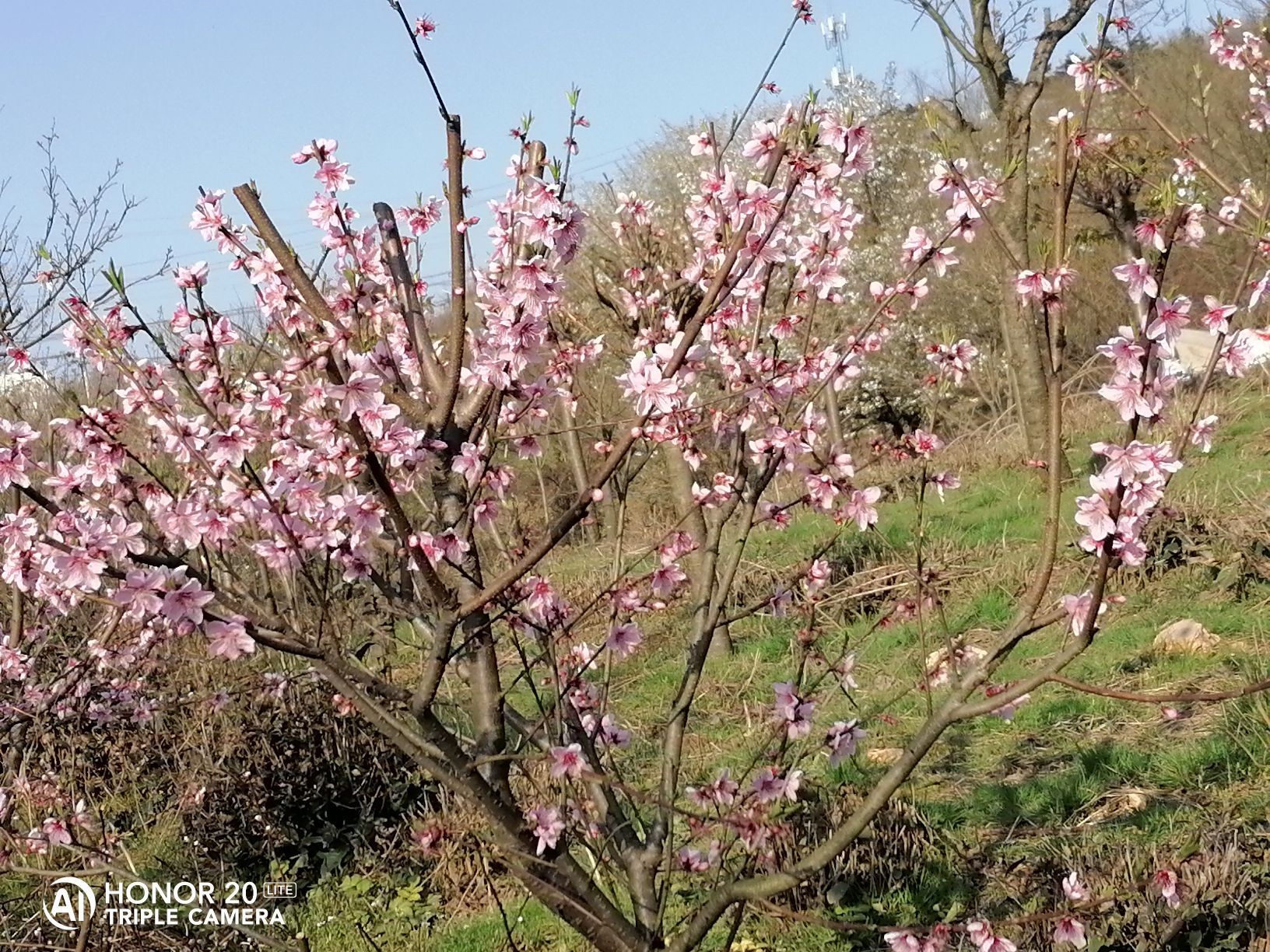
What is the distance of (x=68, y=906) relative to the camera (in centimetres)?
385

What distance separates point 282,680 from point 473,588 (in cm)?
288

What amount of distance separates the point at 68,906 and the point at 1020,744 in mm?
3897

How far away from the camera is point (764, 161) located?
2.66 meters

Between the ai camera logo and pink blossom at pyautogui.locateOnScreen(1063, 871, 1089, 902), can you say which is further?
the ai camera logo

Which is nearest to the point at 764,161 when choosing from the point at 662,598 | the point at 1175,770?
the point at 662,598

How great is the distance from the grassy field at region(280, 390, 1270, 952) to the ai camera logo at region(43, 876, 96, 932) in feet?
2.85

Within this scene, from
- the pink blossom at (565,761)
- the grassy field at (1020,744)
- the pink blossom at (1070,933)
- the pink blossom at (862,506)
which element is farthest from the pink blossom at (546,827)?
the pink blossom at (1070,933)

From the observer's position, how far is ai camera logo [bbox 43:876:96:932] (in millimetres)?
3701

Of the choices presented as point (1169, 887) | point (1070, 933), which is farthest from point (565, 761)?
point (1169, 887)

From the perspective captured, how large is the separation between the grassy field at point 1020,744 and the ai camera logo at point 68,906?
2.85 ft

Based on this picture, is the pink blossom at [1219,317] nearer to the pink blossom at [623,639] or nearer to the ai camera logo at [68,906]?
the pink blossom at [623,639]

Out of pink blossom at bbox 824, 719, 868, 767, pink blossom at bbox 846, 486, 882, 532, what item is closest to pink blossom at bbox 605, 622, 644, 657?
pink blossom at bbox 824, 719, 868, 767

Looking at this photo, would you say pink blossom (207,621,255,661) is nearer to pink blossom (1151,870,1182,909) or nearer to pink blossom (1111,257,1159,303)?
pink blossom (1111,257,1159,303)

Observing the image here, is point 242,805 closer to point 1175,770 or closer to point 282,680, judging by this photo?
point 282,680
